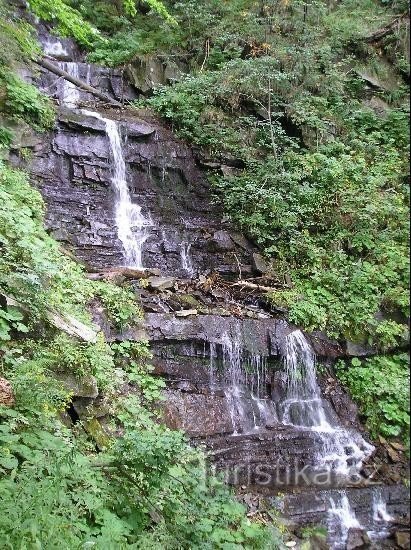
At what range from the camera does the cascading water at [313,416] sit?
677 cm

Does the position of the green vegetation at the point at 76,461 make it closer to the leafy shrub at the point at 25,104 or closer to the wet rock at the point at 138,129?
the leafy shrub at the point at 25,104

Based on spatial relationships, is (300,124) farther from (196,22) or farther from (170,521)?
(170,521)

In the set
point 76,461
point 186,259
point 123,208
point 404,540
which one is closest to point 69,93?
point 123,208

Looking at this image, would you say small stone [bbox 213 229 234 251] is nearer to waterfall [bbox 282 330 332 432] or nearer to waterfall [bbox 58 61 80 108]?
waterfall [bbox 282 330 332 432]

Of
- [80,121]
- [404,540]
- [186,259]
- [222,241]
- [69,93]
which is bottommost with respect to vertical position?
[404,540]

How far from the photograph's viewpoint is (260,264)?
10070 millimetres

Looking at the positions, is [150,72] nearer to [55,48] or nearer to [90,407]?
[55,48]

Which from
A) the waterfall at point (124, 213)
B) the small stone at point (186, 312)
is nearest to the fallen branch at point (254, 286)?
the small stone at point (186, 312)

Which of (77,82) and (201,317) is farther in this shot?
(77,82)

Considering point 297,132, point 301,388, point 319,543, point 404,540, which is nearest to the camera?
point 404,540

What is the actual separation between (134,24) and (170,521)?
53.5ft

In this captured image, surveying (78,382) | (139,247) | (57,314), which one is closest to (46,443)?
(78,382)

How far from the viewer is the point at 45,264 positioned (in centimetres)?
559

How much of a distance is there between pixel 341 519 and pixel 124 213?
7750 millimetres
